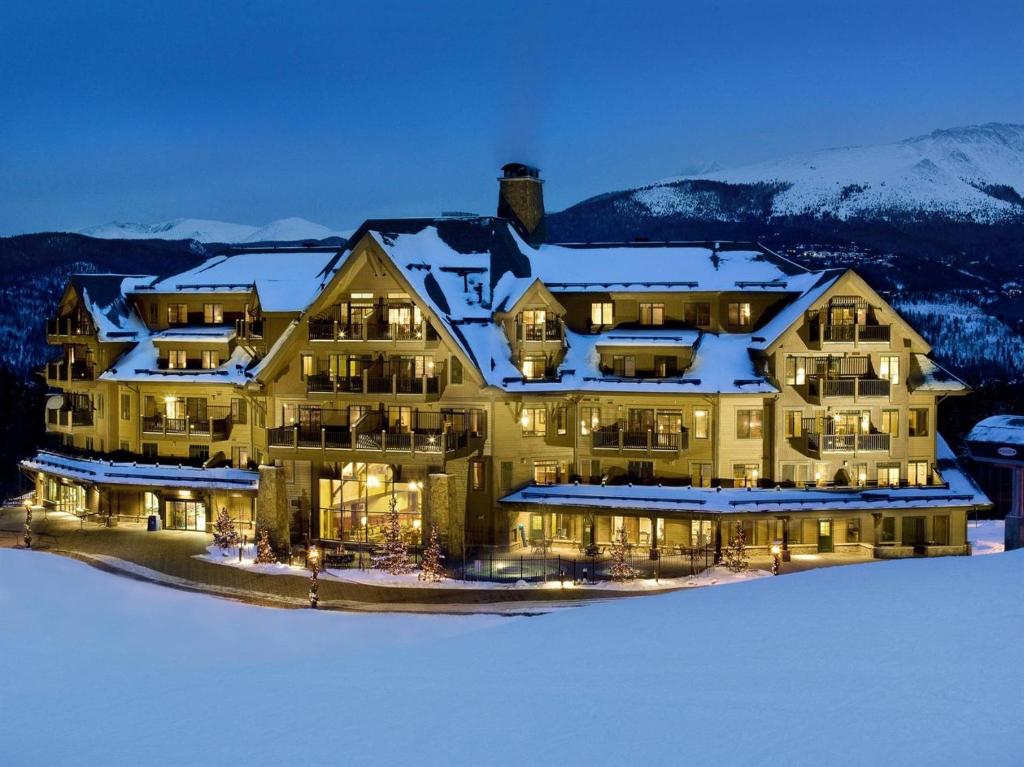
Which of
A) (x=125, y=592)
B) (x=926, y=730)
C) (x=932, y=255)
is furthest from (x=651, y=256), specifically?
(x=932, y=255)

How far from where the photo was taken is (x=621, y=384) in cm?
5153

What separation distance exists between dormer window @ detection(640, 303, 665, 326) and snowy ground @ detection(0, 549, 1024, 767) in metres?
25.4

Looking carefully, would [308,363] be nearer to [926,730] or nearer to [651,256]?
[651,256]

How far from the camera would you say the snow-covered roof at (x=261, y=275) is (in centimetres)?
5662

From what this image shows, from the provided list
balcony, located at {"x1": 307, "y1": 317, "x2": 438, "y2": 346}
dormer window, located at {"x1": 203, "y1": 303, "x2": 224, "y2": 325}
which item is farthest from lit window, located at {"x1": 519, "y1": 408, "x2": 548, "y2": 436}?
dormer window, located at {"x1": 203, "y1": 303, "x2": 224, "y2": 325}

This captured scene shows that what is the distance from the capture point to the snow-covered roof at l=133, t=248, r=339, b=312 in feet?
186

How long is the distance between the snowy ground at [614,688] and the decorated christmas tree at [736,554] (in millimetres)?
15424

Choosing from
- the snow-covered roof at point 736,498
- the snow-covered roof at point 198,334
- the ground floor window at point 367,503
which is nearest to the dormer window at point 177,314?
the snow-covered roof at point 198,334

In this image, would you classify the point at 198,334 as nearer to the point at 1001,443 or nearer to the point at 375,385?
the point at 375,385

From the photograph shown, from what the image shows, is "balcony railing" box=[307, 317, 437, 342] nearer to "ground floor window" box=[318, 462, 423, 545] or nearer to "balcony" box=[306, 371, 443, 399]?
"balcony" box=[306, 371, 443, 399]

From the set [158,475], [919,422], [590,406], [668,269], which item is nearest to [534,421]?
[590,406]

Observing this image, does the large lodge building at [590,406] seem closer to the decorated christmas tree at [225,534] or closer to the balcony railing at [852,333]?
the balcony railing at [852,333]

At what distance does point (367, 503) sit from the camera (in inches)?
2005

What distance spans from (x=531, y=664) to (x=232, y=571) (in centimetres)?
2581
